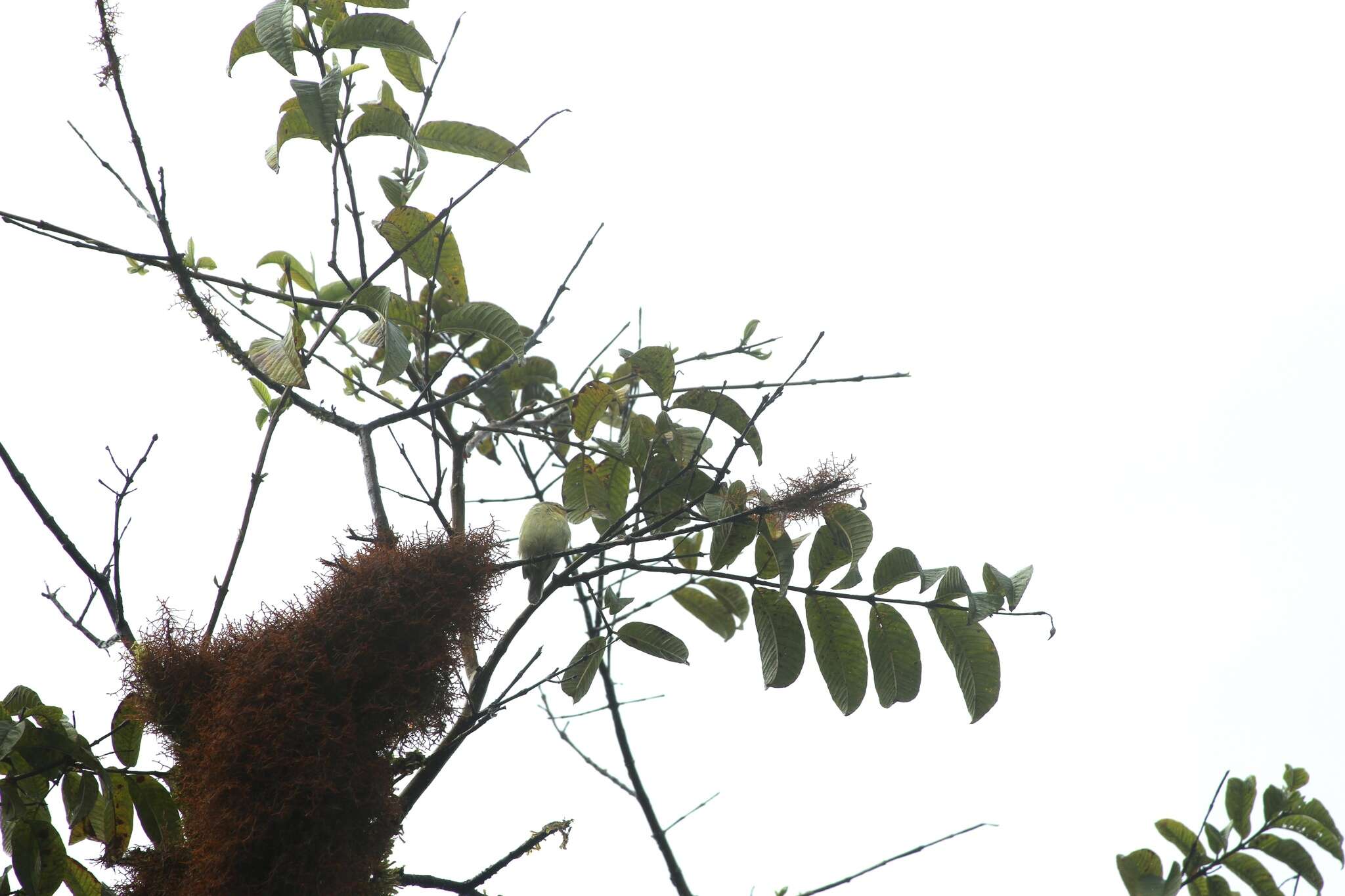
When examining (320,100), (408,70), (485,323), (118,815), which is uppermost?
(408,70)

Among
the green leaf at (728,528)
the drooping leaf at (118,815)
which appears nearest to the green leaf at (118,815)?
the drooping leaf at (118,815)

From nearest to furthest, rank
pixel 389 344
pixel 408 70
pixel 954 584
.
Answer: pixel 389 344 → pixel 954 584 → pixel 408 70

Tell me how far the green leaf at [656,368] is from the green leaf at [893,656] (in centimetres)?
47

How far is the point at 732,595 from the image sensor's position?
1.88 m

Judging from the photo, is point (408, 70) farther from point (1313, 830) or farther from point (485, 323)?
point (1313, 830)

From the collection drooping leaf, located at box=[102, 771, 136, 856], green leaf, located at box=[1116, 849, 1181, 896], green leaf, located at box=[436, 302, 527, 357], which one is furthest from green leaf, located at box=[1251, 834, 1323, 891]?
drooping leaf, located at box=[102, 771, 136, 856]

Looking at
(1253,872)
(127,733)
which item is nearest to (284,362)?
(127,733)

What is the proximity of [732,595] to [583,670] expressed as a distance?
0.35 meters

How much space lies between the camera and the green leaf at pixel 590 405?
1.64 m

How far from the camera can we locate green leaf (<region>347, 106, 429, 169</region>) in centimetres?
153

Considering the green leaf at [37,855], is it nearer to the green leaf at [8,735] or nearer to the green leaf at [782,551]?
the green leaf at [8,735]

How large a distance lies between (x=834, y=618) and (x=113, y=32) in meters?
1.37

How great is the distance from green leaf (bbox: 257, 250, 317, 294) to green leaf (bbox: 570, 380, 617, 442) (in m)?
0.74

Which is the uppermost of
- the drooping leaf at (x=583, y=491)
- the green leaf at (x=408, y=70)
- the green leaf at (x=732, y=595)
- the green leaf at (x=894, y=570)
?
the green leaf at (x=408, y=70)
